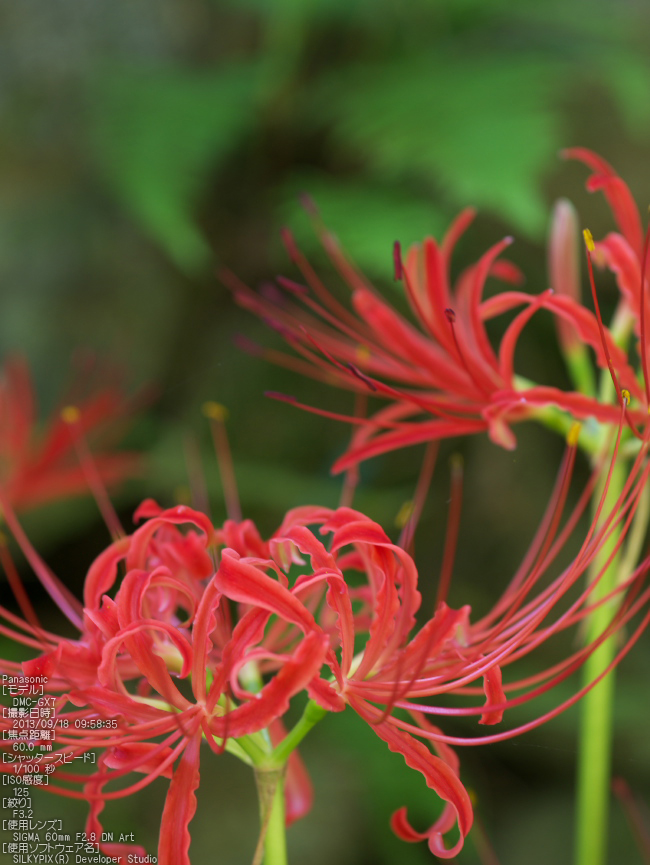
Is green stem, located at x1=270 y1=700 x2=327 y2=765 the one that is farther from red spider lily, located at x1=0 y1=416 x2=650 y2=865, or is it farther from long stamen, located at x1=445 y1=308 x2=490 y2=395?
long stamen, located at x1=445 y1=308 x2=490 y2=395

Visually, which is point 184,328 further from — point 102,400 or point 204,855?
point 204,855

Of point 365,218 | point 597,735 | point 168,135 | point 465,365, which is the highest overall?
point 168,135

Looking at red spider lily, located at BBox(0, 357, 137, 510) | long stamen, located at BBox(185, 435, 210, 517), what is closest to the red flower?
red spider lily, located at BBox(0, 357, 137, 510)

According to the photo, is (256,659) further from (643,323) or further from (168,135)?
(168,135)

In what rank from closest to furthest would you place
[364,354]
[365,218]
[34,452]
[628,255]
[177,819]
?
[177,819] < [628,255] < [364,354] < [34,452] < [365,218]

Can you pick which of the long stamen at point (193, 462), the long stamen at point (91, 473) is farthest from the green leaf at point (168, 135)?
the long stamen at point (91, 473)

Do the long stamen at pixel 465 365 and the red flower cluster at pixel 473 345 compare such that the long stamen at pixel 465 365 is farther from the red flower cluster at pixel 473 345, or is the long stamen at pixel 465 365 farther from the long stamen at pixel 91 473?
the long stamen at pixel 91 473

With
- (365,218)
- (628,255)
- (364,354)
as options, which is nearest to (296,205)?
(365,218)
